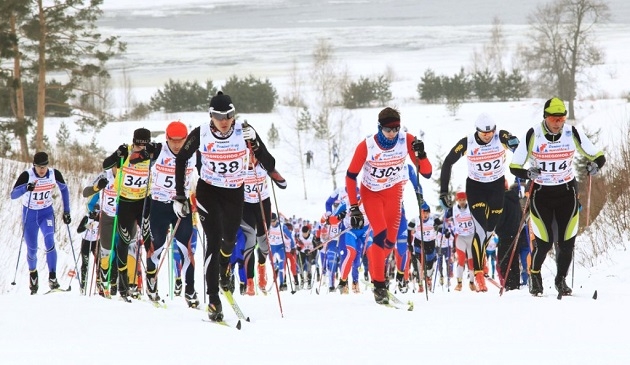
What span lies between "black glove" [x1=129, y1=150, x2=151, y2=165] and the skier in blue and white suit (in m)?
2.72

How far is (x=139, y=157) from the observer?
9539 mm

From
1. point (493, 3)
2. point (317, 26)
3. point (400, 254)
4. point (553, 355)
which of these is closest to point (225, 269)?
point (553, 355)

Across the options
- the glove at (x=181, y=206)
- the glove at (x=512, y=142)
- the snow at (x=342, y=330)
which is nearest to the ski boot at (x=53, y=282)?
the snow at (x=342, y=330)

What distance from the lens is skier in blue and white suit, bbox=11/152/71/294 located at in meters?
11.8

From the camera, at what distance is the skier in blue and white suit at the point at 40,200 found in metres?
11.8

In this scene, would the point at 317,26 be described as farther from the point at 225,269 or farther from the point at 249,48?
the point at 225,269

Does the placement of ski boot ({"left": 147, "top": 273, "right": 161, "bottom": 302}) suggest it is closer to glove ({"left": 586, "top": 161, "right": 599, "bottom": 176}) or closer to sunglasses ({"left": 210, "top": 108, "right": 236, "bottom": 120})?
sunglasses ({"left": 210, "top": 108, "right": 236, "bottom": 120})

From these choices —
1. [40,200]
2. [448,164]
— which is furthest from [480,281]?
[40,200]

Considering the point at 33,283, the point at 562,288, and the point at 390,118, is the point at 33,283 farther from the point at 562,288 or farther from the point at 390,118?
the point at 562,288

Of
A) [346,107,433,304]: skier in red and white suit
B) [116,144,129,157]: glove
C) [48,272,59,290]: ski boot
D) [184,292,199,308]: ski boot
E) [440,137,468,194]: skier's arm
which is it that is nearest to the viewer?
[346,107,433,304]: skier in red and white suit

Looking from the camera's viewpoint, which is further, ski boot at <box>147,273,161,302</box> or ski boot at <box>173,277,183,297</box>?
ski boot at <box>173,277,183,297</box>

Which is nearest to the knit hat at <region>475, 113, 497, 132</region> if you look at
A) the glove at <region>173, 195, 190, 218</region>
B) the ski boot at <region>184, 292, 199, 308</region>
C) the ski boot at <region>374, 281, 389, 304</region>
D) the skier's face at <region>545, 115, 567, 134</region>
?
the skier's face at <region>545, 115, 567, 134</region>

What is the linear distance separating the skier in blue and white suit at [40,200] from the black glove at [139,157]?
2.72 meters

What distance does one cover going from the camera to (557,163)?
831 cm
